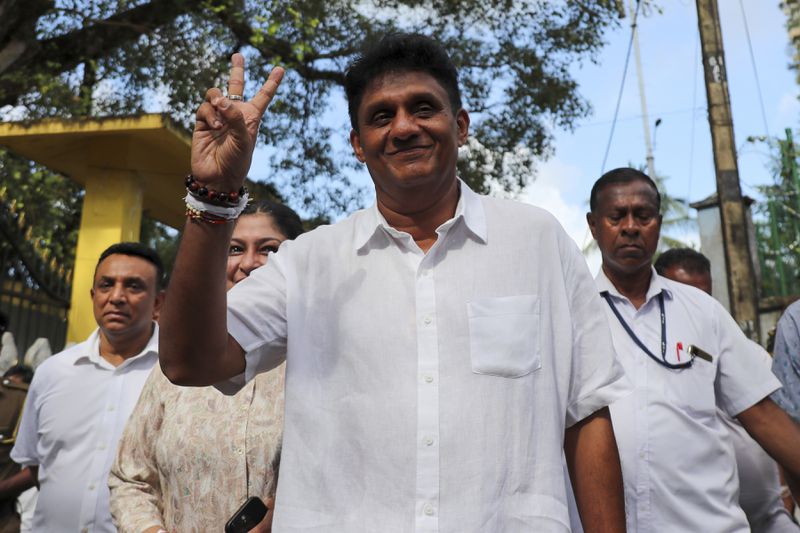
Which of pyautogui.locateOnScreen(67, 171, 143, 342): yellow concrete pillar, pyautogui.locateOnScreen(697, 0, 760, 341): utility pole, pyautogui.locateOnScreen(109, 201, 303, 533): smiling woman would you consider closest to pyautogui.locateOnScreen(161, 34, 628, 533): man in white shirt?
pyautogui.locateOnScreen(109, 201, 303, 533): smiling woman

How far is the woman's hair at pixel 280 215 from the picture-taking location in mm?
3189

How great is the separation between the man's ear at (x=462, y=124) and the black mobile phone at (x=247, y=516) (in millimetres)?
1169

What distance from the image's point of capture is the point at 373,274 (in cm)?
204

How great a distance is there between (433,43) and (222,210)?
0.86 metres

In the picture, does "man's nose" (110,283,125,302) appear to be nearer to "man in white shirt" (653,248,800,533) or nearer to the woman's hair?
the woman's hair

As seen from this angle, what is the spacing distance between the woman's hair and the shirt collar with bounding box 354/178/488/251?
1.05 m

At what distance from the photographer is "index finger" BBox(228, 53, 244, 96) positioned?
184 cm

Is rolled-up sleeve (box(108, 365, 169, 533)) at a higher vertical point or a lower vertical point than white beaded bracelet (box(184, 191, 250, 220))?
lower

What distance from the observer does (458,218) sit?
6.82 feet

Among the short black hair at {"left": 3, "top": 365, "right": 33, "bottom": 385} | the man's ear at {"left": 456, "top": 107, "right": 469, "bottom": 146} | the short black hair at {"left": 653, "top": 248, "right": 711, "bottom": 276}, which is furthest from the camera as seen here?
Answer: the short black hair at {"left": 3, "top": 365, "right": 33, "bottom": 385}

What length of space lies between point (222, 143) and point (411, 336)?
596 mm

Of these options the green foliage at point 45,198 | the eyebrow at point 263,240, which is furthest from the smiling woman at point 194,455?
the green foliage at point 45,198

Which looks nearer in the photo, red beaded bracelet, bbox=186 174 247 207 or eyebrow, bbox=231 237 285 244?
red beaded bracelet, bbox=186 174 247 207

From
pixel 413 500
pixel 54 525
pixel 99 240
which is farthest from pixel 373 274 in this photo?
pixel 99 240
